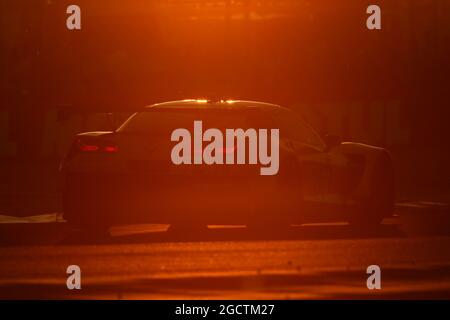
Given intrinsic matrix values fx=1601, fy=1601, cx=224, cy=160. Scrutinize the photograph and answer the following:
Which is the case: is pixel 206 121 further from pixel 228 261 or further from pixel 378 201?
pixel 378 201

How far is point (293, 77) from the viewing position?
4712 cm

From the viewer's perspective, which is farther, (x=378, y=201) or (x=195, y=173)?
(x=378, y=201)

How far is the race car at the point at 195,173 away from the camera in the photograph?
46.3 ft

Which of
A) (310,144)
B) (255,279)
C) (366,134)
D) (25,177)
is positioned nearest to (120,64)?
(366,134)

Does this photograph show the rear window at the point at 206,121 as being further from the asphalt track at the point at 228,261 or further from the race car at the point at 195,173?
the asphalt track at the point at 228,261

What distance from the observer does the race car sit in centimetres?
1412

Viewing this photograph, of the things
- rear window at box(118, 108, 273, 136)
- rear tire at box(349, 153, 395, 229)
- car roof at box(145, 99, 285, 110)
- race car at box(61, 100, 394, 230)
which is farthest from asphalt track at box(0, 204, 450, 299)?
car roof at box(145, 99, 285, 110)

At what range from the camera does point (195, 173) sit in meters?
14.2
